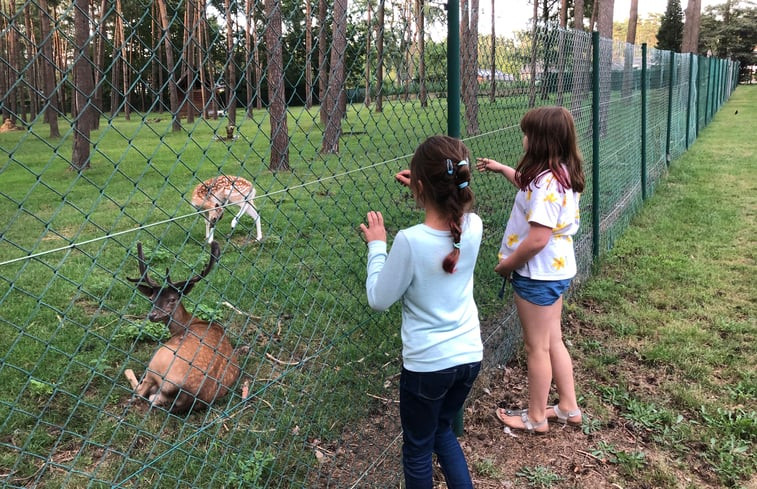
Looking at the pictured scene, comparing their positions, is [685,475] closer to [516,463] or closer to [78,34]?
[516,463]

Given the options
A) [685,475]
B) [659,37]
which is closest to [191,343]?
[685,475]

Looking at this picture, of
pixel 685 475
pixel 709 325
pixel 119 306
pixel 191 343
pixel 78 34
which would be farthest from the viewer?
pixel 78 34

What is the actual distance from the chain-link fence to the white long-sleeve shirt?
1.33ft

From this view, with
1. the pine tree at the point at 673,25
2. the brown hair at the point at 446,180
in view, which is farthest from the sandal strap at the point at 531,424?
the pine tree at the point at 673,25

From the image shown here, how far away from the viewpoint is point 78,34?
1026cm

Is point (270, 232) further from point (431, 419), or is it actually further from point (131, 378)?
point (131, 378)

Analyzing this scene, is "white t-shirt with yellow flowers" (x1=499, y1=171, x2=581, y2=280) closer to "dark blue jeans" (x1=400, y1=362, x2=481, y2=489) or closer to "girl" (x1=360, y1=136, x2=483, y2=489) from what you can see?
"girl" (x1=360, y1=136, x2=483, y2=489)

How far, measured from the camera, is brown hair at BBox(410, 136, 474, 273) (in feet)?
6.89

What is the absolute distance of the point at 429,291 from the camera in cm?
220

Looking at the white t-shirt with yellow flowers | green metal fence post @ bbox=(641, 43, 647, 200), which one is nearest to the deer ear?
the white t-shirt with yellow flowers

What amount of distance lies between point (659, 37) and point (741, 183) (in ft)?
190

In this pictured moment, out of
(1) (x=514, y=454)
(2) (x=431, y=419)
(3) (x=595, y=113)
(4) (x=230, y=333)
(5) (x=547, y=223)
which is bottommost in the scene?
(1) (x=514, y=454)

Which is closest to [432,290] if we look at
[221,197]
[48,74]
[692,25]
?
[221,197]

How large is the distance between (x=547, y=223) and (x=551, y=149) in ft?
1.38
